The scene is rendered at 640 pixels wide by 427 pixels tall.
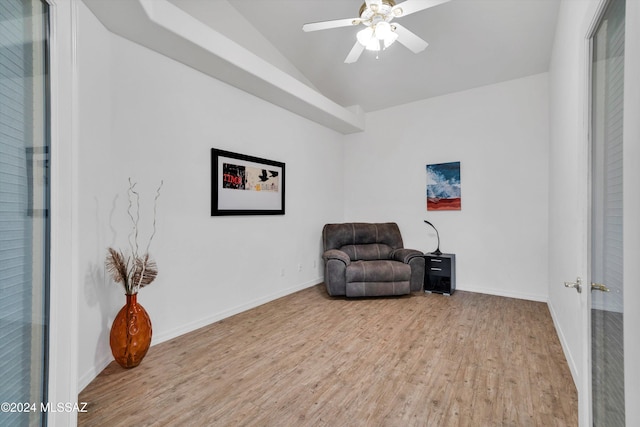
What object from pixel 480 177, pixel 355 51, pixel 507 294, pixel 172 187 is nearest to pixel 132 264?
pixel 172 187

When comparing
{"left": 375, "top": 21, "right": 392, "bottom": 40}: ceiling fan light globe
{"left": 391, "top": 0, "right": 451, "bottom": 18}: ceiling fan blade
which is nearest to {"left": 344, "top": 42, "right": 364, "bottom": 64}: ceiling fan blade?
{"left": 375, "top": 21, "right": 392, "bottom": 40}: ceiling fan light globe

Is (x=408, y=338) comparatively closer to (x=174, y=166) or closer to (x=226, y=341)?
(x=226, y=341)

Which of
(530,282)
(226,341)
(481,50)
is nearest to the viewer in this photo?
(226,341)

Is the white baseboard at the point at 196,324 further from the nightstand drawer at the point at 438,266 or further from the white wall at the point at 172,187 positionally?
the nightstand drawer at the point at 438,266

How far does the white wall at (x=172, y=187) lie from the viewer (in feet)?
7.23

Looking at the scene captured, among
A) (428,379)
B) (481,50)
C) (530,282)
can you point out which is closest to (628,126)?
(428,379)

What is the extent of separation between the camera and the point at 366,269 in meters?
4.05

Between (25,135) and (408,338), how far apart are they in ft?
10.1

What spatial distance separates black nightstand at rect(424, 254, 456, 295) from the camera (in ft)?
13.9

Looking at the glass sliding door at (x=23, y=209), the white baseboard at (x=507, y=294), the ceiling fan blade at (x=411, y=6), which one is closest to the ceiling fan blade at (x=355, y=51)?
the ceiling fan blade at (x=411, y=6)

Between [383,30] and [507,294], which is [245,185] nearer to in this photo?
[383,30]

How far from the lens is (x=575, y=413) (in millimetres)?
1774

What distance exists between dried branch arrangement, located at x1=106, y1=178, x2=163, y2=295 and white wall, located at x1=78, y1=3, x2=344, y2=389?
2.5 inches

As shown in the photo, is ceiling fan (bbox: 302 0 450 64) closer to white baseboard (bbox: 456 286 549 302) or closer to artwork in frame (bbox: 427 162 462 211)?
artwork in frame (bbox: 427 162 462 211)
